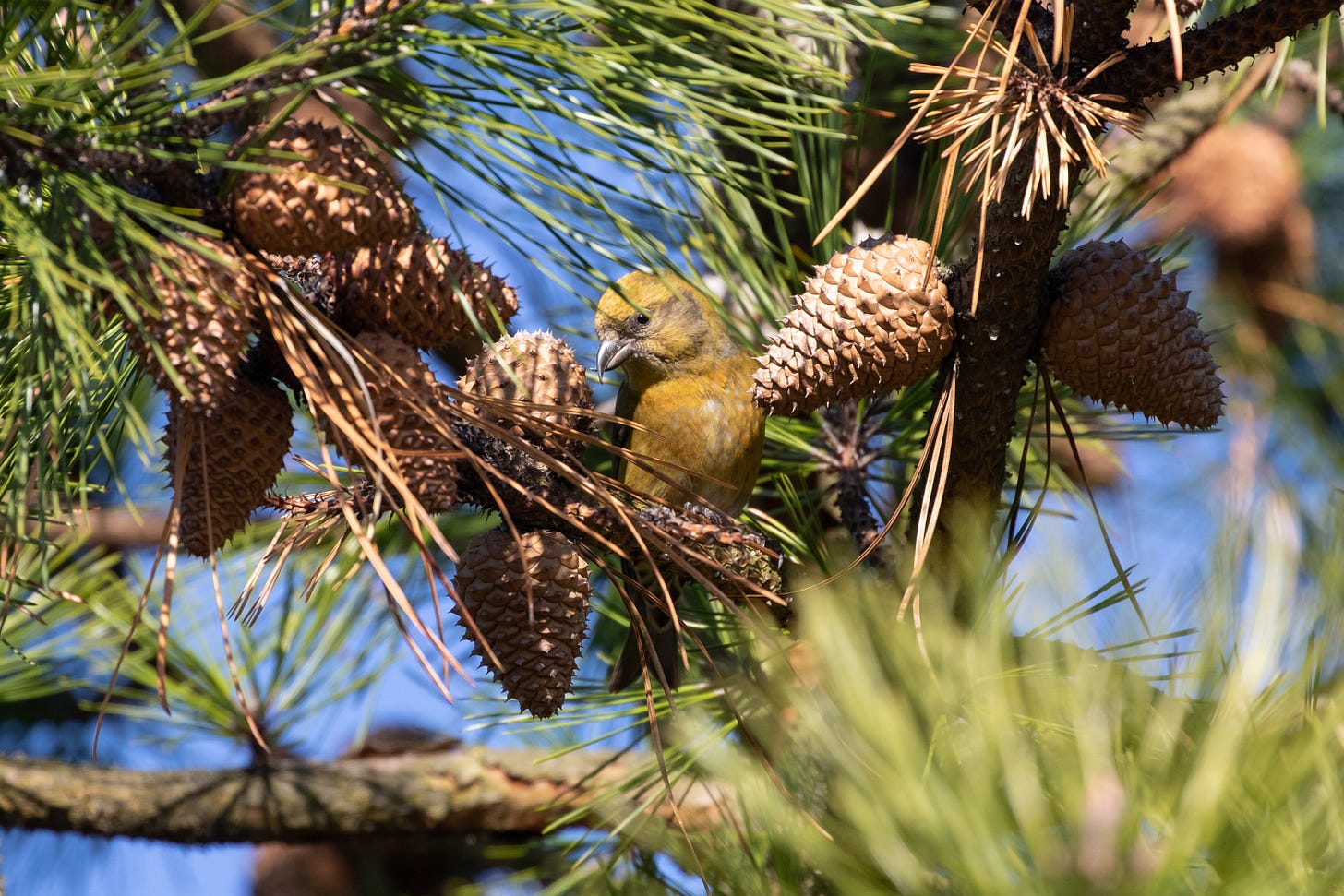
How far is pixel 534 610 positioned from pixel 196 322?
0.61 m

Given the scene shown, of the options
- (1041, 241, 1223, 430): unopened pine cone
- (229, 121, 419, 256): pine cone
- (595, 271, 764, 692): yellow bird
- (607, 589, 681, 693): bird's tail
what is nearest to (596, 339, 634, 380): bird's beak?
(595, 271, 764, 692): yellow bird

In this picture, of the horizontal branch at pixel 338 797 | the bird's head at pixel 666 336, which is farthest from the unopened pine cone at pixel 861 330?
the bird's head at pixel 666 336

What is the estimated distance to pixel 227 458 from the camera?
1.27m

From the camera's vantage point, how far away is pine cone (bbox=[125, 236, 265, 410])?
1102mm

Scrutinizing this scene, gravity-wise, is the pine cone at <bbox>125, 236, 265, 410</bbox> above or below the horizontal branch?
→ above

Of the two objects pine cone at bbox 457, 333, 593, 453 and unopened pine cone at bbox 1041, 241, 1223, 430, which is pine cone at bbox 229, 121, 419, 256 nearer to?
pine cone at bbox 457, 333, 593, 453

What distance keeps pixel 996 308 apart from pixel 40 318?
1105 millimetres

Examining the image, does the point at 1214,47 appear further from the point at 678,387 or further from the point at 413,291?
the point at 678,387

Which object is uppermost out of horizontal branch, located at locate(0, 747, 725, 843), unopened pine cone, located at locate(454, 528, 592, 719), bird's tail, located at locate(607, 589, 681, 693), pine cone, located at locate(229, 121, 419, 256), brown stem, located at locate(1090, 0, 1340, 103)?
brown stem, located at locate(1090, 0, 1340, 103)

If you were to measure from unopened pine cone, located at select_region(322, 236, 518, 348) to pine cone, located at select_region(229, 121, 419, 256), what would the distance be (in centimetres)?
8

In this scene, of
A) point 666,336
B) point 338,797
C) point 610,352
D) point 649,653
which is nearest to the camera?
point 649,653

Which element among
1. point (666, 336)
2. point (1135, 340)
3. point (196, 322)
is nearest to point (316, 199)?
point (196, 322)

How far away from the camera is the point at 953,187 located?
2195mm

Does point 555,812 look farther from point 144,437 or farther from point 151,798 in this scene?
point 144,437
